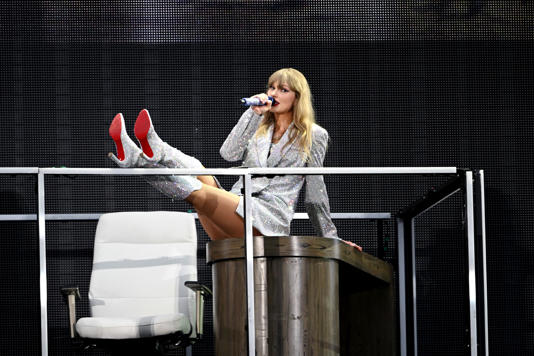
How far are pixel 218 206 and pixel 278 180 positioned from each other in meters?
0.33

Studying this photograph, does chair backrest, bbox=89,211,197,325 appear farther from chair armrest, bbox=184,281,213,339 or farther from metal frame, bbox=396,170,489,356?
metal frame, bbox=396,170,489,356

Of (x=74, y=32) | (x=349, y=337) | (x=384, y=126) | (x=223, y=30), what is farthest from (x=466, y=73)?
(x=74, y=32)

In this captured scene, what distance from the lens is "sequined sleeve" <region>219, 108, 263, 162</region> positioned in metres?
3.96

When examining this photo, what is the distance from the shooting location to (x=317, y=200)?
4.02m

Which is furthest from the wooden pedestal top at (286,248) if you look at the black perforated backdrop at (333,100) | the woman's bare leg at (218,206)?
the black perforated backdrop at (333,100)

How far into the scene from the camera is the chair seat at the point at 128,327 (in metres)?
3.90

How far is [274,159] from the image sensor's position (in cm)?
407

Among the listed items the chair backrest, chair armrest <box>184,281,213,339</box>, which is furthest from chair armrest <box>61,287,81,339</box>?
chair armrest <box>184,281,213,339</box>

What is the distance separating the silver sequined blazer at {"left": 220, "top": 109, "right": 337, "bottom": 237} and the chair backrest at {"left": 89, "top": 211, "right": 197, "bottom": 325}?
428 mm

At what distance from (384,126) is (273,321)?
207cm

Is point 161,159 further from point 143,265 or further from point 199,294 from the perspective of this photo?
point 143,265

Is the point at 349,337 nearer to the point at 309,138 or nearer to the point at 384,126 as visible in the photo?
the point at 309,138

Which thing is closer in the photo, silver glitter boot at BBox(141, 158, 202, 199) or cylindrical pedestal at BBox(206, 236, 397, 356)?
cylindrical pedestal at BBox(206, 236, 397, 356)

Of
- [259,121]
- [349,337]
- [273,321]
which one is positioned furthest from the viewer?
[349,337]
